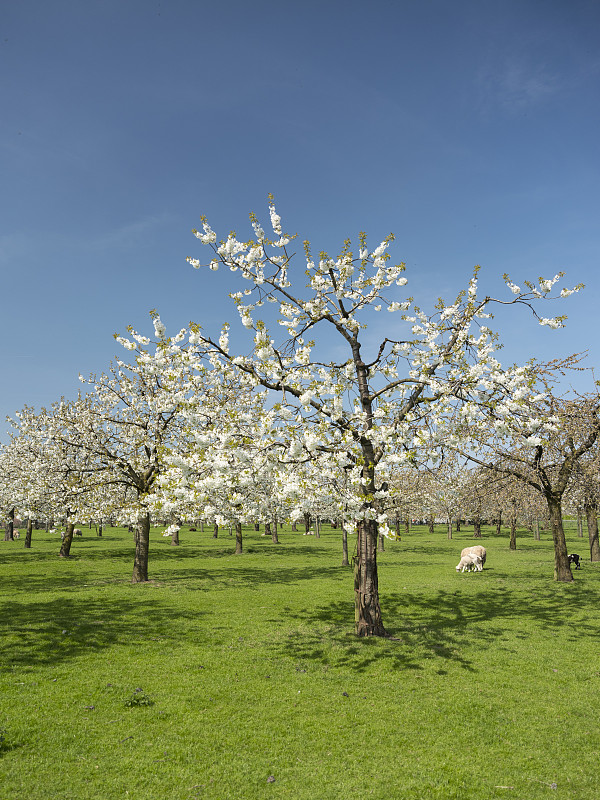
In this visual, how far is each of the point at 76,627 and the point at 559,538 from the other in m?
21.5

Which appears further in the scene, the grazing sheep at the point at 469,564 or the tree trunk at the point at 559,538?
the grazing sheep at the point at 469,564

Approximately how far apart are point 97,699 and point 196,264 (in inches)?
396

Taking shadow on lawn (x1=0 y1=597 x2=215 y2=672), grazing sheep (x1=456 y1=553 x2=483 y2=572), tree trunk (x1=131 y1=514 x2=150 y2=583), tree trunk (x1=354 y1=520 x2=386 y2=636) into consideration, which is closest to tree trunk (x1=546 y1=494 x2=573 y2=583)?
grazing sheep (x1=456 y1=553 x2=483 y2=572)

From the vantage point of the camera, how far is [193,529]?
254 feet

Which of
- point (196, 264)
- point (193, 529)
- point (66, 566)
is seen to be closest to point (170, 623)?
point (196, 264)

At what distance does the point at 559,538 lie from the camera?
2345 centimetres

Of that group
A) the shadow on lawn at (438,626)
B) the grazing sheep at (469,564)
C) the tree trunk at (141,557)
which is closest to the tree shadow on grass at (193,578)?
the tree trunk at (141,557)

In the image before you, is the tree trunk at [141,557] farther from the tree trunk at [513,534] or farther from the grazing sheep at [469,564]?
the tree trunk at [513,534]

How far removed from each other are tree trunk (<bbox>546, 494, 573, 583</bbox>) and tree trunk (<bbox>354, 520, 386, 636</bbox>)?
44.8 ft

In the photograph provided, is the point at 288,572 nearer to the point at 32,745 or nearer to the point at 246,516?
the point at 246,516

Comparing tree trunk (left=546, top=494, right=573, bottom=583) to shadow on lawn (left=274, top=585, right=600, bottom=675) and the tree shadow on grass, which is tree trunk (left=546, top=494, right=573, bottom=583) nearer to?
shadow on lawn (left=274, top=585, right=600, bottom=675)

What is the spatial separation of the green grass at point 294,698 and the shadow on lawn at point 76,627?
0.08 m

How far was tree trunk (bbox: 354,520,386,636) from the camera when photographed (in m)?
13.4

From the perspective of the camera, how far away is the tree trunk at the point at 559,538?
23.2m
